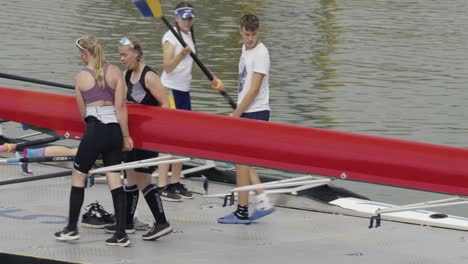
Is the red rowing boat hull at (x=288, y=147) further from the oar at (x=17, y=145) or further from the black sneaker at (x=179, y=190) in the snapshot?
the black sneaker at (x=179, y=190)

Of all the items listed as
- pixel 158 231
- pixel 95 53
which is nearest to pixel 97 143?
pixel 95 53

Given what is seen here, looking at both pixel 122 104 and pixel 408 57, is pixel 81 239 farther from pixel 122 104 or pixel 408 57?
pixel 408 57

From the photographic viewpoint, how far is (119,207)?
29.4ft

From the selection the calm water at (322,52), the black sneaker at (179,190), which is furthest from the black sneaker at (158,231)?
the calm water at (322,52)

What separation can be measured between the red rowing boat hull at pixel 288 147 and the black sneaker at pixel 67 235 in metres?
0.80

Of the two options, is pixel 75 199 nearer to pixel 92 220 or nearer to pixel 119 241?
pixel 119 241

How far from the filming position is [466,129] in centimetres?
1766

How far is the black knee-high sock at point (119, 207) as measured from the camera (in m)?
8.97

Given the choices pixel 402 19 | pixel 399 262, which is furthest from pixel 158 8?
pixel 402 19

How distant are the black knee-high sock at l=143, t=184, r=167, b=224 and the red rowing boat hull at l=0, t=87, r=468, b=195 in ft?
1.05

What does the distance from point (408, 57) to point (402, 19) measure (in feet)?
20.4

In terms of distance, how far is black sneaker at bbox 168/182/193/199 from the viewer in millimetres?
10812

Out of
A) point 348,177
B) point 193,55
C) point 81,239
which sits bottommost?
point 81,239

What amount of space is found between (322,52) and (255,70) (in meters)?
15.3
